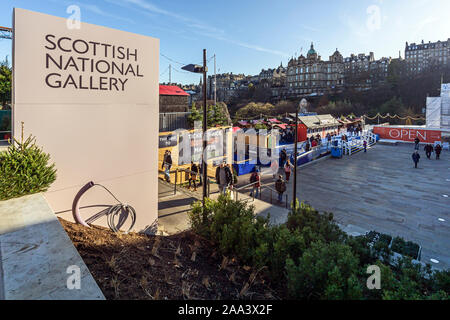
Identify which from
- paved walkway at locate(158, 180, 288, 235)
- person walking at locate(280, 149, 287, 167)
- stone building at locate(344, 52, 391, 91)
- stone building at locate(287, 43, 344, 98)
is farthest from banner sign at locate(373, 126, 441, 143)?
stone building at locate(287, 43, 344, 98)

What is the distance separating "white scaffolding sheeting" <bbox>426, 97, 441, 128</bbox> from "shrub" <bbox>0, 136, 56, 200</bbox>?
5199cm

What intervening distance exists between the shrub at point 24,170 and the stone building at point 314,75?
104520 mm

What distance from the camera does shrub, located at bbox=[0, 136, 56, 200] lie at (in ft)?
17.3

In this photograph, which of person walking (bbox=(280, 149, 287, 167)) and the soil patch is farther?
person walking (bbox=(280, 149, 287, 167))

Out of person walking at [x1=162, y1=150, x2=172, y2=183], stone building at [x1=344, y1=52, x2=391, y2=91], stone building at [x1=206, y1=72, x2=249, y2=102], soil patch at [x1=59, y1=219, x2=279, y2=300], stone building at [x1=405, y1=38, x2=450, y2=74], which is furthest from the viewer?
stone building at [x1=206, y1=72, x2=249, y2=102]

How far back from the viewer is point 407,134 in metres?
36.8

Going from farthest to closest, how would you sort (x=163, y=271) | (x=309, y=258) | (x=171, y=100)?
(x=171, y=100)
(x=163, y=271)
(x=309, y=258)

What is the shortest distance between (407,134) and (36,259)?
138 ft

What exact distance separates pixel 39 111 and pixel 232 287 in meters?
5.27

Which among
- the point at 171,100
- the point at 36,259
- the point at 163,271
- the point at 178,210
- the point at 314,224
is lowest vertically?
the point at 178,210

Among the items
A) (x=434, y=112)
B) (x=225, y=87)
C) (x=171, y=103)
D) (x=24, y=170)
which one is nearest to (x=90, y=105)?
(x=24, y=170)

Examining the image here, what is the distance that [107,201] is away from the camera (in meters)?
7.46

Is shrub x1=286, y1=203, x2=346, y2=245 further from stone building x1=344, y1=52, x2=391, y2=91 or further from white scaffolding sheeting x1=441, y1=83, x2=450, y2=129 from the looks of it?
stone building x1=344, y1=52, x2=391, y2=91

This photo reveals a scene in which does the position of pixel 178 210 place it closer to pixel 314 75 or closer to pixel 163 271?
pixel 163 271
